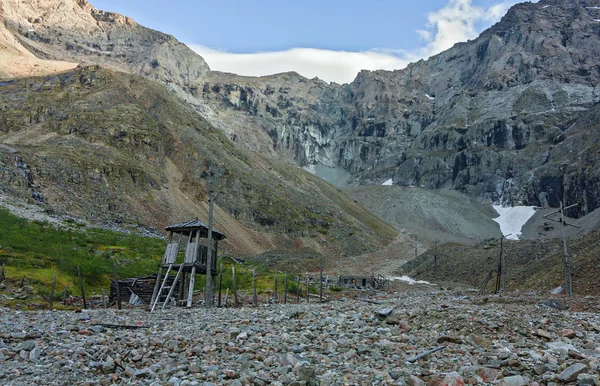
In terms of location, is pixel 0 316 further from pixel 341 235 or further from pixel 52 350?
pixel 341 235

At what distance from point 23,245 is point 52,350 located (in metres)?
30.6

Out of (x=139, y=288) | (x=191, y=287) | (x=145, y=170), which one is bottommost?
(x=139, y=288)

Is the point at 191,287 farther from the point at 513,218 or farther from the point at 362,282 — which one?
the point at 513,218

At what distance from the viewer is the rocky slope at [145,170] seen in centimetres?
7875

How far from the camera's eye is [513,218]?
17850 cm

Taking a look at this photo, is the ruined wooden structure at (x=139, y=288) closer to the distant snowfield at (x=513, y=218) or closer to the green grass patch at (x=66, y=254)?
the green grass patch at (x=66, y=254)

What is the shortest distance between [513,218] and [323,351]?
185370mm

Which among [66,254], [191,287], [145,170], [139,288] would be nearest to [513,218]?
[145,170]

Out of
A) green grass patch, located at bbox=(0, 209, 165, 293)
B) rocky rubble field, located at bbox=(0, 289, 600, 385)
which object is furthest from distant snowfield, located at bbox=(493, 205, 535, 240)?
rocky rubble field, located at bbox=(0, 289, 600, 385)

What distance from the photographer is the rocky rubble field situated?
9.21 m

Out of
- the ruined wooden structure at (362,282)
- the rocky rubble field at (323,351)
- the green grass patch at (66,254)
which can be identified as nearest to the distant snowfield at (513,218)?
the ruined wooden structure at (362,282)

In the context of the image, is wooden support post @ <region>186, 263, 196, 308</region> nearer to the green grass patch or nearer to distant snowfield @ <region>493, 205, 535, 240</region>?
the green grass patch

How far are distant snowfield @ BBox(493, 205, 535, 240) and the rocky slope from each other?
55.2 metres

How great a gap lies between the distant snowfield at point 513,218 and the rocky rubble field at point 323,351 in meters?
163
